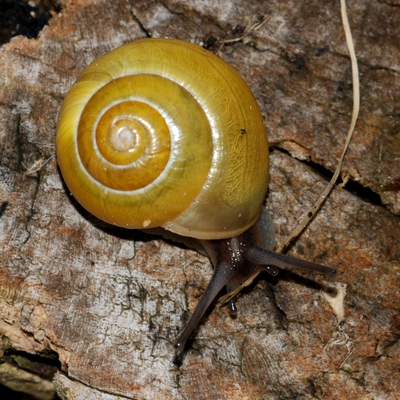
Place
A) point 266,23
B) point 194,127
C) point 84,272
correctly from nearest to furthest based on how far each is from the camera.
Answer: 1. point 194,127
2. point 84,272
3. point 266,23

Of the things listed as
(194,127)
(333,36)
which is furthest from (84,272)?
(333,36)

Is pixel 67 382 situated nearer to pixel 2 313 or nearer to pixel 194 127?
pixel 2 313

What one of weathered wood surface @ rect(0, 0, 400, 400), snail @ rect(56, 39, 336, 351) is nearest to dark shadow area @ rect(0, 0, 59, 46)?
weathered wood surface @ rect(0, 0, 400, 400)

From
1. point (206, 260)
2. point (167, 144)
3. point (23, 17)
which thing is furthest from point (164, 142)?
point (23, 17)

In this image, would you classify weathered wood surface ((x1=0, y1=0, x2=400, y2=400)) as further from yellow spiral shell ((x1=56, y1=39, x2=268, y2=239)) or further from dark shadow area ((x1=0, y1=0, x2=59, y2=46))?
yellow spiral shell ((x1=56, y1=39, x2=268, y2=239))

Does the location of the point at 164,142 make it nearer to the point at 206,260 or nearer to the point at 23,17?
the point at 206,260

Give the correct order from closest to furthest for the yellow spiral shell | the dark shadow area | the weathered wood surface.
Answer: the yellow spiral shell < the weathered wood surface < the dark shadow area
